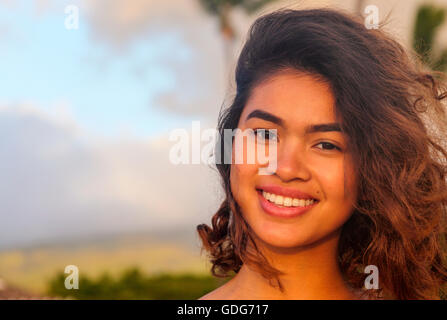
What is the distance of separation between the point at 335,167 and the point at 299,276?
71 centimetres

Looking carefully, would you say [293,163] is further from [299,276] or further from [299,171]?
[299,276]

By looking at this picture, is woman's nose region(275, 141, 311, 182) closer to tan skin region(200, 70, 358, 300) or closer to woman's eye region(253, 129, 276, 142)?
tan skin region(200, 70, 358, 300)

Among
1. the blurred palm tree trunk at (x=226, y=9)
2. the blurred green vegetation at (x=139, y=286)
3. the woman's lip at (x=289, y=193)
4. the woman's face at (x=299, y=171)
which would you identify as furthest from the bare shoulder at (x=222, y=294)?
the blurred palm tree trunk at (x=226, y=9)

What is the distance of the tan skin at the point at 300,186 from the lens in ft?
9.50

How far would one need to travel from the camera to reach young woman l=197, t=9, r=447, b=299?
295cm

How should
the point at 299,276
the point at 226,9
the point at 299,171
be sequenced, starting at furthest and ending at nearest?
the point at 226,9 → the point at 299,276 → the point at 299,171

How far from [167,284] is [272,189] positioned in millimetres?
8532

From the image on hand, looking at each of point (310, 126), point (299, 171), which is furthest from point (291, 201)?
point (310, 126)

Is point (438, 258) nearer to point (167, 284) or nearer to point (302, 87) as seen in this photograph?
point (302, 87)

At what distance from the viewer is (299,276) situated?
3141 millimetres

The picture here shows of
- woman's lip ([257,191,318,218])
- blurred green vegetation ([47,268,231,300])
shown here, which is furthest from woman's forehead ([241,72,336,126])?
blurred green vegetation ([47,268,231,300])
